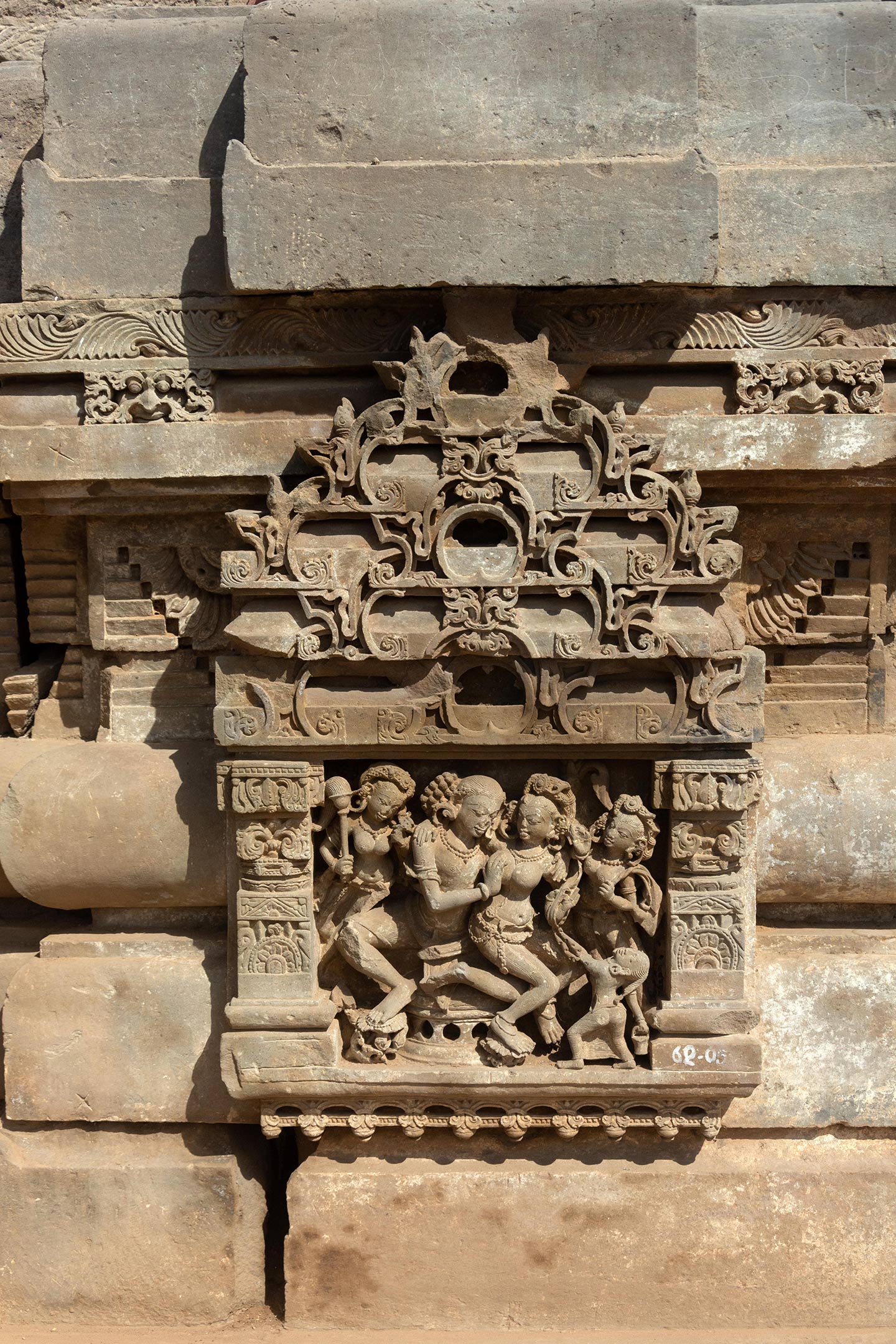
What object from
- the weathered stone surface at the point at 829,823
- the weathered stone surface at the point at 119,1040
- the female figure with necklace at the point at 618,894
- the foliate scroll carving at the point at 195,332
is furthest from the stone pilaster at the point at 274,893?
the weathered stone surface at the point at 829,823

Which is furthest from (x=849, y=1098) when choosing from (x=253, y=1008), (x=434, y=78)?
(x=434, y=78)

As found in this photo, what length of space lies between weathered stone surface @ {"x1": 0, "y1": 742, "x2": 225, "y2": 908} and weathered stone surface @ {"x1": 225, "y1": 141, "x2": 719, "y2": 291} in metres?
1.72

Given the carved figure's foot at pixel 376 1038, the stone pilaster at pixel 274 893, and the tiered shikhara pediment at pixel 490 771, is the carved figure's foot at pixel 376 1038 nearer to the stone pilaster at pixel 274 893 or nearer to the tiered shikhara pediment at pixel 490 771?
the tiered shikhara pediment at pixel 490 771

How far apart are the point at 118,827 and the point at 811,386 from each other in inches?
108

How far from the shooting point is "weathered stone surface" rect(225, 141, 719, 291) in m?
3.77

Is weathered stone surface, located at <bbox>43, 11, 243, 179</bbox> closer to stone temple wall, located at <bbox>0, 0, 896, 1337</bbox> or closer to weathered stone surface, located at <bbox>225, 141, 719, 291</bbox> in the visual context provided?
stone temple wall, located at <bbox>0, 0, 896, 1337</bbox>

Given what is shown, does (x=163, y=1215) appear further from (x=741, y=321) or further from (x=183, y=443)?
(x=741, y=321)

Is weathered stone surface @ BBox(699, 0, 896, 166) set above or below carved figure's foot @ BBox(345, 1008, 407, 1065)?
above

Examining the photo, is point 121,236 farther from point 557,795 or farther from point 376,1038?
point 376,1038

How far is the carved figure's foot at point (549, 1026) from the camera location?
397cm

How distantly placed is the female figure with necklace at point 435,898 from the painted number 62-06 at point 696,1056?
2.46 ft

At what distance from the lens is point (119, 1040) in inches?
164

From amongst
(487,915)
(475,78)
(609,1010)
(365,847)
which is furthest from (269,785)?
(475,78)

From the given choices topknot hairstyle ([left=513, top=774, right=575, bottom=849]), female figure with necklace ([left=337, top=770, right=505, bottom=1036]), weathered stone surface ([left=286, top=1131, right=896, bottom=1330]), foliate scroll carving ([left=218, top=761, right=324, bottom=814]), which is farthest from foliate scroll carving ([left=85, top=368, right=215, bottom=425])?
weathered stone surface ([left=286, top=1131, right=896, bottom=1330])
